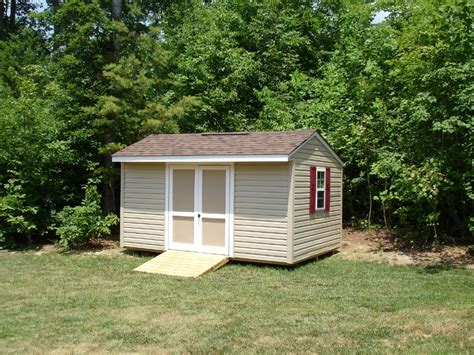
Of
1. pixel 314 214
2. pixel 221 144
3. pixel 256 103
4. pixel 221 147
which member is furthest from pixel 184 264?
pixel 256 103

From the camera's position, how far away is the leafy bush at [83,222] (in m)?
12.7

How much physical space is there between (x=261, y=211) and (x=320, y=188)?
181cm

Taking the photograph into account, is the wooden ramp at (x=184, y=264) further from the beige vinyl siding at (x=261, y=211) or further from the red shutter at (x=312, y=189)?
the red shutter at (x=312, y=189)

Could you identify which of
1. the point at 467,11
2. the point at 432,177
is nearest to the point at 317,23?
the point at 467,11

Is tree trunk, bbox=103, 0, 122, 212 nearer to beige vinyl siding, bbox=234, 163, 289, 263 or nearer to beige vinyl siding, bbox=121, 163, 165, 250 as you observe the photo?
beige vinyl siding, bbox=121, 163, 165, 250

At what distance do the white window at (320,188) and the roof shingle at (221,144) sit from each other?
3.38 ft

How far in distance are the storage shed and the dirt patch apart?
810 mm

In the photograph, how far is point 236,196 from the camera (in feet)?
34.9

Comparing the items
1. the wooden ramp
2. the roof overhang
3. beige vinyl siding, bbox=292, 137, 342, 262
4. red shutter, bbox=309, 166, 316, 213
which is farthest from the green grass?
the roof overhang

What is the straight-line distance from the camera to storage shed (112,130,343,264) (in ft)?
33.3

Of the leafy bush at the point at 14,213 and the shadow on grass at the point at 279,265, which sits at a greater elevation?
the leafy bush at the point at 14,213

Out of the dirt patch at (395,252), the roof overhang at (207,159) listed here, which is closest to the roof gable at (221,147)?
the roof overhang at (207,159)

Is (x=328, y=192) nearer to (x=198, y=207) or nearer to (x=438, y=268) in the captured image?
(x=438, y=268)

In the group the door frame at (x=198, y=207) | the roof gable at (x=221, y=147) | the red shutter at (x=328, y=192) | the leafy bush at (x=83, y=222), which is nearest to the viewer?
the roof gable at (x=221, y=147)
